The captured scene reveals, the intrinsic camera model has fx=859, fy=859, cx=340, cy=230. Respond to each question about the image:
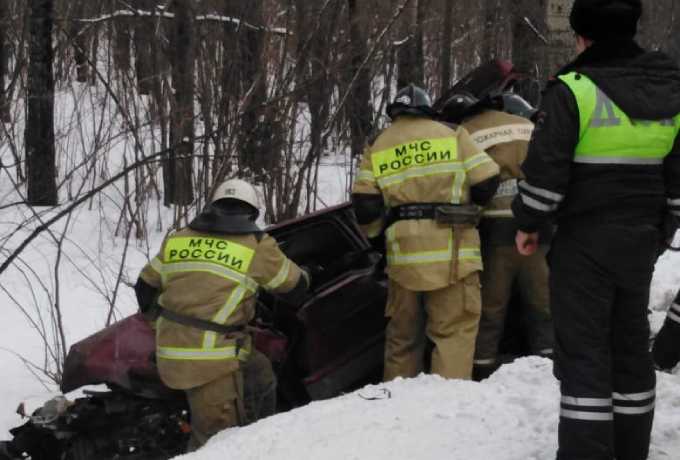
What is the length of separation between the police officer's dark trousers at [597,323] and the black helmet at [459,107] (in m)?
2.48

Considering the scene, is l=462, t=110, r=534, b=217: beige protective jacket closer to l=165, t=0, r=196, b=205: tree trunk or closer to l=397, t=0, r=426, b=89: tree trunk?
l=165, t=0, r=196, b=205: tree trunk

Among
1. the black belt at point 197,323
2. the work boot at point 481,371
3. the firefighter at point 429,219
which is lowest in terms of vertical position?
the work boot at point 481,371

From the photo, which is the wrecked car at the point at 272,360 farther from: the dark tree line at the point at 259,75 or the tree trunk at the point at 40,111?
the tree trunk at the point at 40,111

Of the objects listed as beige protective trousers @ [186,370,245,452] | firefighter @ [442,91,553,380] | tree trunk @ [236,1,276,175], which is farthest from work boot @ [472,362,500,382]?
tree trunk @ [236,1,276,175]

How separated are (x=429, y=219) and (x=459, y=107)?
3.02 ft

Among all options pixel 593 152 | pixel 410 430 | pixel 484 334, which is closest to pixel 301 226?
pixel 484 334

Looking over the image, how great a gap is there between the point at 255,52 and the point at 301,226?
3244mm

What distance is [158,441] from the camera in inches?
187

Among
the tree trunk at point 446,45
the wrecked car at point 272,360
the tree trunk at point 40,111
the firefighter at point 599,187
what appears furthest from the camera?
the tree trunk at point 446,45

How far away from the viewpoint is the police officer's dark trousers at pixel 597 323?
293 cm

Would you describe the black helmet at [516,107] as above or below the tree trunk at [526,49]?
below

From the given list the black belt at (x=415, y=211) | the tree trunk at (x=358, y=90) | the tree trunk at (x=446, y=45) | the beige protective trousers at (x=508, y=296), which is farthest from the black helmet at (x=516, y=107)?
the tree trunk at (x=446, y=45)

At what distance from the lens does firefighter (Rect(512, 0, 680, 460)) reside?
291cm

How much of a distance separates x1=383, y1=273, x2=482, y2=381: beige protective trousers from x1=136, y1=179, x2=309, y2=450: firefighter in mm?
720
